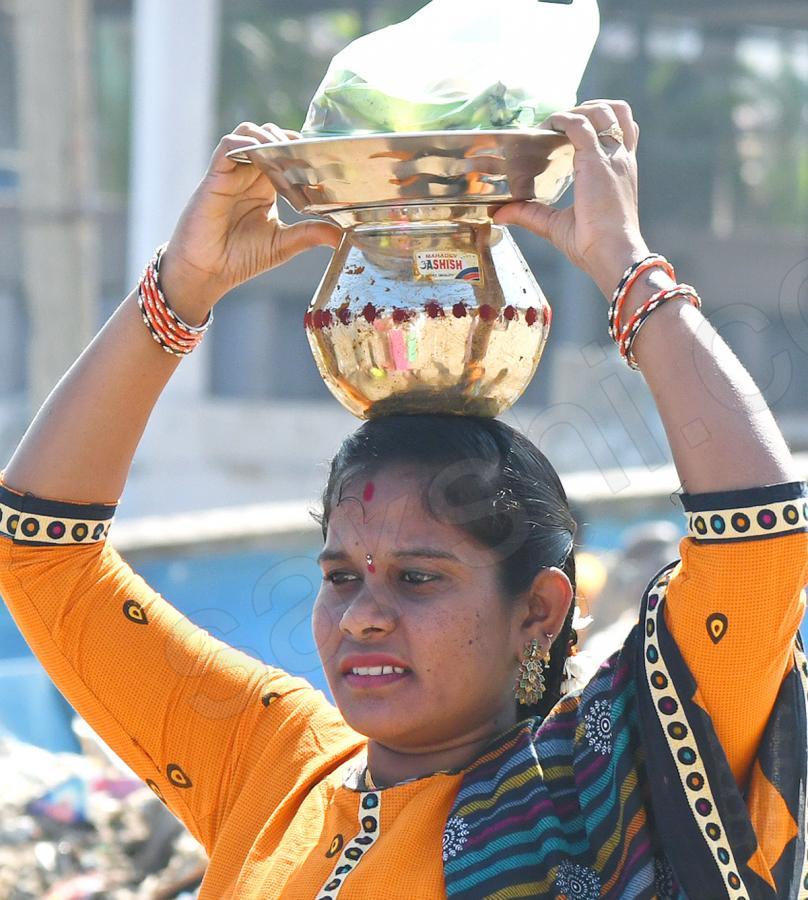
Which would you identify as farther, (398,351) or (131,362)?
(131,362)

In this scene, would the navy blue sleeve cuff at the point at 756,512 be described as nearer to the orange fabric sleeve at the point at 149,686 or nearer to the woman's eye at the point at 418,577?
the woman's eye at the point at 418,577

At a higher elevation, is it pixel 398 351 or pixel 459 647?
pixel 398 351

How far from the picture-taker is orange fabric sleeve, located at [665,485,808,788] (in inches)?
61.3

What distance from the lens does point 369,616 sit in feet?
6.02

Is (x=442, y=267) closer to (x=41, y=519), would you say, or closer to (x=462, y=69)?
(x=462, y=69)

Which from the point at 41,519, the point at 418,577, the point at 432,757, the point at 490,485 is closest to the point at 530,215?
the point at 490,485

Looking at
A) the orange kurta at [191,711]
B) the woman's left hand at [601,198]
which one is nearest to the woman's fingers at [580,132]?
the woman's left hand at [601,198]

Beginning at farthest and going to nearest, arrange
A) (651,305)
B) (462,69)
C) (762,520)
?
1. (462,69)
2. (651,305)
3. (762,520)

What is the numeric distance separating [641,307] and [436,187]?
1.07 feet

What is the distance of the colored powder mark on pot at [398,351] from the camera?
1.87 m

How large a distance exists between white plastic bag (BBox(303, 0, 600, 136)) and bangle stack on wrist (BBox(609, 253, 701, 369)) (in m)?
0.26

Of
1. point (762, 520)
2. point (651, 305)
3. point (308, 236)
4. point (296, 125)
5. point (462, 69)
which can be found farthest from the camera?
point (296, 125)

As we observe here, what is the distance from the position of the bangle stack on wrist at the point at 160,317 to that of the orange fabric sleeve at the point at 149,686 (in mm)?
293

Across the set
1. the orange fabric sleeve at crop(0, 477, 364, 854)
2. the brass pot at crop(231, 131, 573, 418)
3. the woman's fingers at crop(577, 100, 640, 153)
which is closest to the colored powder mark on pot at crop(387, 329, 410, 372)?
the brass pot at crop(231, 131, 573, 418)
